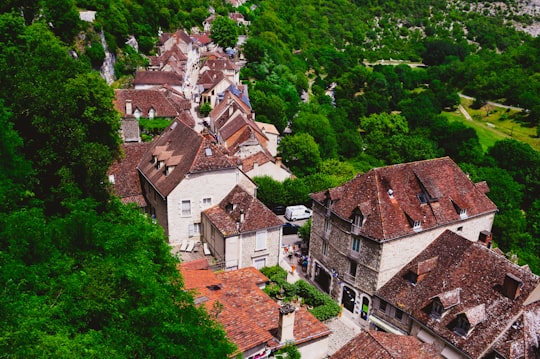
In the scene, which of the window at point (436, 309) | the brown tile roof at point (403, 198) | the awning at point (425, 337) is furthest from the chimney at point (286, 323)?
the brown tile roof at point (403, 198)

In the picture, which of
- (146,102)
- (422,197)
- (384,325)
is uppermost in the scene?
(146,102)

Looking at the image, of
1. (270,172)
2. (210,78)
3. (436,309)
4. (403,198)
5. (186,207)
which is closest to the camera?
(436,309)

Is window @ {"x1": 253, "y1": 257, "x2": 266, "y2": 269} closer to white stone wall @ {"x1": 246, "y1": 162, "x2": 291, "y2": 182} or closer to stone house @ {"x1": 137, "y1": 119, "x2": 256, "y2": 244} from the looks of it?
stone house @ {"x1": 137, "y1": 119, "x2": 256, "y2": 244}

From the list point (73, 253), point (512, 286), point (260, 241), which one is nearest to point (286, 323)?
point (73, 253)

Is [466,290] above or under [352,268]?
above

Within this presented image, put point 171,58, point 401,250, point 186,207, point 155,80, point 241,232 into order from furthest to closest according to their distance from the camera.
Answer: point 171,58
point 155,80
point 186,207
point 241,232
point 401,250

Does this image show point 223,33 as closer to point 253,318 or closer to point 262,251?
point 262,251
